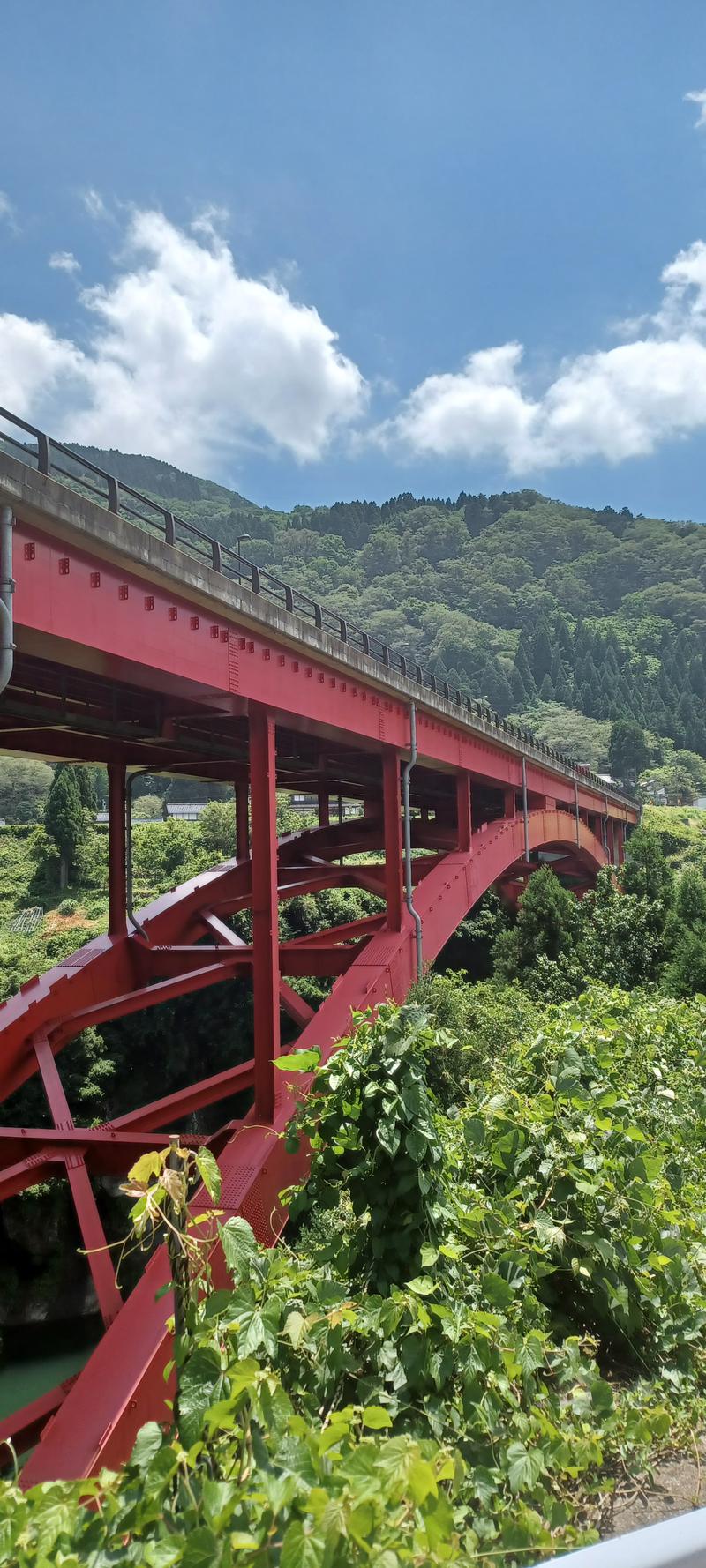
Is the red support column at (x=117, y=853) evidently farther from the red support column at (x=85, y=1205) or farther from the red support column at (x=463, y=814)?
the red support column at (x=463, y=814)

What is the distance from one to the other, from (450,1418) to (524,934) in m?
17.5

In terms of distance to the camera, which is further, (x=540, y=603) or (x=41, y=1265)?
(x=540, y=603)

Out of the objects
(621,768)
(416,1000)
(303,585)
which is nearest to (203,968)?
(416,1000)

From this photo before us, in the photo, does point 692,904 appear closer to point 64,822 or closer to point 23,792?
point 64,822

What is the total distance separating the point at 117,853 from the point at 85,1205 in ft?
18.6

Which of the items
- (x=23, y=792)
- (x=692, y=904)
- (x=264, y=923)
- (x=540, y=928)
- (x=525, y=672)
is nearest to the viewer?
(x=264, y=923)

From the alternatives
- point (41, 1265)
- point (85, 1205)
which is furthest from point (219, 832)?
point (85, 1205)

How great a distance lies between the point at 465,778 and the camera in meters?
18.8

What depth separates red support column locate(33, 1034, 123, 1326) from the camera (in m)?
7.50

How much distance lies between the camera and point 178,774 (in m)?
15.7

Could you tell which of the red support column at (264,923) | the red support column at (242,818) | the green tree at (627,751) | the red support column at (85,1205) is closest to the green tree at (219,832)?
the red support column at (242,818)

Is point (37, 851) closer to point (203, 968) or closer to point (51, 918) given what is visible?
point (51, 918)

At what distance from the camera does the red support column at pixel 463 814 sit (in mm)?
17719

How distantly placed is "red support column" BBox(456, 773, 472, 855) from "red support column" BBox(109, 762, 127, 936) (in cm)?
705
